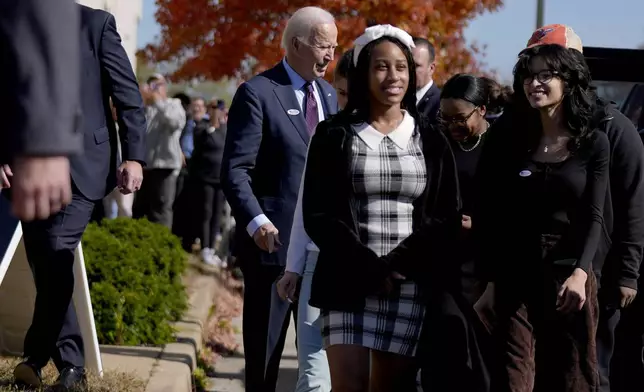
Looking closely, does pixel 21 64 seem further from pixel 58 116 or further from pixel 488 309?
pixel 488 309

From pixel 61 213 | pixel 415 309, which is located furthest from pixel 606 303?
pixel 61 213

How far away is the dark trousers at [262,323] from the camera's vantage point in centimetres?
596

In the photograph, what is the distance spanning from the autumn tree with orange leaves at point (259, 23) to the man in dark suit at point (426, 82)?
7.88m

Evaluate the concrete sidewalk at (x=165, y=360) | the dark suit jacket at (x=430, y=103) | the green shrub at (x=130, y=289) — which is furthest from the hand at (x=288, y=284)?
the green shrub at (x=130, y=289)

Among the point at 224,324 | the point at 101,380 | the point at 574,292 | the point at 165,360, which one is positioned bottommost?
the point at 224,324

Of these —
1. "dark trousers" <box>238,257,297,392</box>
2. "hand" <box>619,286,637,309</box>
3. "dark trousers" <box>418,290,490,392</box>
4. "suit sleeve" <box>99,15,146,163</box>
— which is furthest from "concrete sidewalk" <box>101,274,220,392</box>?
"hand" <box>619,286,637,309</box>

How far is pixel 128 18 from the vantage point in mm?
22859

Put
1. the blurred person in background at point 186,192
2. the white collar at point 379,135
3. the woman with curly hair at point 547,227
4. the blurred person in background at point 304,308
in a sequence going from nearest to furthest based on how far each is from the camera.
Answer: the white collar at point 379,135
the blurred person in background at point 304,308
the woman with curly hair at point 547,227
the blurred person in background at point 186,192

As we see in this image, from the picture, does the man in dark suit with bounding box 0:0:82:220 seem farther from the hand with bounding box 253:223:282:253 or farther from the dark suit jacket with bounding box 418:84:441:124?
the dark suit jacket with bounding box 418:84:441:124

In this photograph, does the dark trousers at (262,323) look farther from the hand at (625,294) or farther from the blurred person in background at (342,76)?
the hand at (625,294)

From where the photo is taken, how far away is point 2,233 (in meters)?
5.97

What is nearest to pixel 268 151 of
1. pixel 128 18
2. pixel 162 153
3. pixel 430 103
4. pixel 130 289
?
pixel 430 103

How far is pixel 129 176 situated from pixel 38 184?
3613 mm

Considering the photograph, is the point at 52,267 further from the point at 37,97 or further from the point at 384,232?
the point at 37,97
